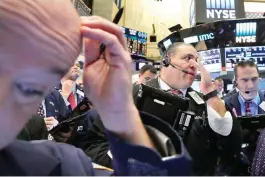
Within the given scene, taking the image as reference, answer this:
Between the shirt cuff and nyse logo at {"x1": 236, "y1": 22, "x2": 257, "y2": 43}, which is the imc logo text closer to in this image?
nyse logo at {"x1": 236, "y1": 22, "x2": 257, "y2": 43}

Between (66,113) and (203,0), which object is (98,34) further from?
(203,0)

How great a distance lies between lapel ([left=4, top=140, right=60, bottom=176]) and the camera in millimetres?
591

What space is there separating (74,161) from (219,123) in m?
1.38

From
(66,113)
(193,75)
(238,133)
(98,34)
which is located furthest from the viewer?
(66,113)

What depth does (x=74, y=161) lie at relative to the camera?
683 millimetres

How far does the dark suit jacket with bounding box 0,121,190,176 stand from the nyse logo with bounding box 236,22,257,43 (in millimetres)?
6200

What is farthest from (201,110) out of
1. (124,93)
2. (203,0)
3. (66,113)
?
(203,0)

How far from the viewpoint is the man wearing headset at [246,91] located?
2961mm

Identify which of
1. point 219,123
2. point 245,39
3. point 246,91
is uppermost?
point 245,39

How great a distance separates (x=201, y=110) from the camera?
201 centimetres

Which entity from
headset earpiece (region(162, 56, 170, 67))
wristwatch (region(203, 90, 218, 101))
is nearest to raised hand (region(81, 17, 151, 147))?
wristwatch (region(203, 90, 218, 101))

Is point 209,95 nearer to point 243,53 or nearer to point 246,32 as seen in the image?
point 246,32

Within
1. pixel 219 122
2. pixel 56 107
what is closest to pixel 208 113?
pixel 219 122

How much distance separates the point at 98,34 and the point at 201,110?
58.3 inches
